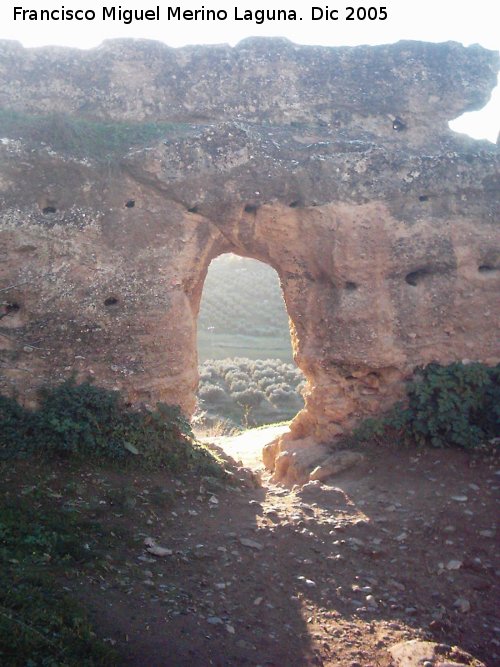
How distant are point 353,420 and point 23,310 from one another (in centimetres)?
432

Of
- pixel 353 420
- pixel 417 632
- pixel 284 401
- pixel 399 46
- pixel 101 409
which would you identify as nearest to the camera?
pixel 417 632

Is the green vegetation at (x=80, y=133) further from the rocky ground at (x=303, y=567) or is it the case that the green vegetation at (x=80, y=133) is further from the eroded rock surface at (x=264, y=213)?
the rocky ground at (x=303, y=567)

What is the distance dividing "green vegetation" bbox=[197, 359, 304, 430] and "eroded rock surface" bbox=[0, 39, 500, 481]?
21.2 feet

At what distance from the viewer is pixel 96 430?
6.70m

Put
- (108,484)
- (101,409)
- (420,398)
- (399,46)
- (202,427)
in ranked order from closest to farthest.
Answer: (108,484), (101,409), (420,398), (399,46), (202,427)

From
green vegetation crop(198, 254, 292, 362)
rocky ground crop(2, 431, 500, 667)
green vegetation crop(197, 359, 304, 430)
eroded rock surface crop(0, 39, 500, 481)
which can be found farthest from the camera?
green vegetation crop(198, 254, 292, 362)

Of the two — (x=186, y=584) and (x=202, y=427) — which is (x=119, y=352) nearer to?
(x=186, y=584)

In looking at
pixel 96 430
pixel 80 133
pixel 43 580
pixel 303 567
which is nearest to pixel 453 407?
pixel 303 567

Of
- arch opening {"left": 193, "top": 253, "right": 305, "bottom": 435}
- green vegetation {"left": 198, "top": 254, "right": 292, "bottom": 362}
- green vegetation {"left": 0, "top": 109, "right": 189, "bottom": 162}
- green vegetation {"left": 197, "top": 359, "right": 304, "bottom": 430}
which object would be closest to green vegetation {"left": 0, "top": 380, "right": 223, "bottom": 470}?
green vegetation {"left": 0, "top": 109, "right": 189, "bottom": 162}

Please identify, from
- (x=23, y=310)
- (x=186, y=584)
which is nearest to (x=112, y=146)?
(x=23, y=310)

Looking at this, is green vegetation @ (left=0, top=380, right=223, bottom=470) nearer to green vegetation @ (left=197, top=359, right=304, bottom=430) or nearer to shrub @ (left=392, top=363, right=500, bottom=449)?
shrub @ (left=392, top=363, right=500, bottom=449)

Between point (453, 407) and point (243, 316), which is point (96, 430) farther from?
point (243, 316)

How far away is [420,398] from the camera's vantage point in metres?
7.59

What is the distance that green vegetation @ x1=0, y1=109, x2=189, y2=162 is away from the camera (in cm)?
740
